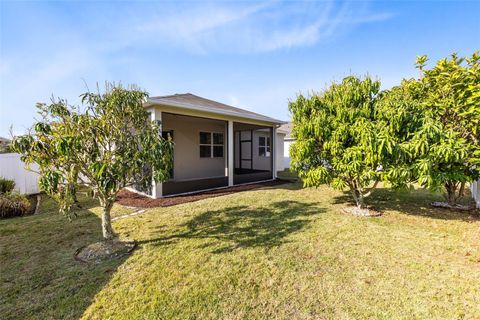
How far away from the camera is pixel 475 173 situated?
516cm

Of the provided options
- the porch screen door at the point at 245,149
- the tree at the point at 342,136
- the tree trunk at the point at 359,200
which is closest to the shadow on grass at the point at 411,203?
the tree trunk at the point at 359,200

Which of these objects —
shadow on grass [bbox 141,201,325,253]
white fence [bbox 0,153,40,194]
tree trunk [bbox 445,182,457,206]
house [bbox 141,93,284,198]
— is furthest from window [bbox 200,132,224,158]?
tree trunk [bbox 445,182,457,206]

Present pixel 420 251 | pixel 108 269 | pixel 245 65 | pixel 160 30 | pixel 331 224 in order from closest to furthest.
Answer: pixel 108 269 → pixel 420 251 → pixel 331 224 → pixel 160 30 → pixel 245 65

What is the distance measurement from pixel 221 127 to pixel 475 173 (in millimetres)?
10157

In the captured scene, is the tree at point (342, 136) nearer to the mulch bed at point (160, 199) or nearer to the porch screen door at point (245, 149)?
the mulch bed at point (160, 199)

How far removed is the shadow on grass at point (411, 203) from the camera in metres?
5.64

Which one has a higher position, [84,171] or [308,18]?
[308,18]

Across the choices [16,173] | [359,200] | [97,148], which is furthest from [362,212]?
[16,173]

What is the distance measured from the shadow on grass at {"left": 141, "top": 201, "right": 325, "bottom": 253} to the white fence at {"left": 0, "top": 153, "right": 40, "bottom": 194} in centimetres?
714

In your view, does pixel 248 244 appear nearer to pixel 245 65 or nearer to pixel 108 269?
pixel 108 269

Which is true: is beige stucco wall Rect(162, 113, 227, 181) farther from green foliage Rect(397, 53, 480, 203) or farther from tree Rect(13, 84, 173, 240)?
green foliage Rect(397, 53, 480, 203)

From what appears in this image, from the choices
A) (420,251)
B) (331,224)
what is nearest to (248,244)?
(331,224)

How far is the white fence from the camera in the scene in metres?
7.52

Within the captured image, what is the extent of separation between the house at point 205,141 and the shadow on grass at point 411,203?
183 inches
